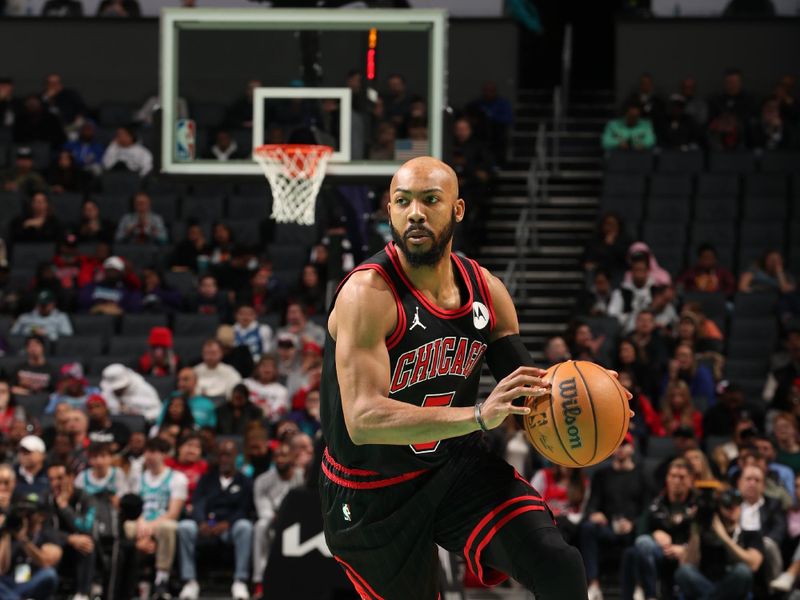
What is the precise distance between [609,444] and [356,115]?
582cm

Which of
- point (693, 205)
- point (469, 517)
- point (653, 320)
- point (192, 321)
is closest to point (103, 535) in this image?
point (192, 321)

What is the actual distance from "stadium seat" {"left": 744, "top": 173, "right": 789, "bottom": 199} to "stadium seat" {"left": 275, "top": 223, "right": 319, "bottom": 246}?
5073mm

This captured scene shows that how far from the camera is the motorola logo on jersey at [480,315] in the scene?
5441 mm

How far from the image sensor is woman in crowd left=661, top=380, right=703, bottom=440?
13.0 m

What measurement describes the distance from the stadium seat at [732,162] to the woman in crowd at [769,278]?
177cm

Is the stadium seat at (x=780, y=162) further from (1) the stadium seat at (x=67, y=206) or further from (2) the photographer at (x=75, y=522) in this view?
(2) the photographer at (x=75, y=522)

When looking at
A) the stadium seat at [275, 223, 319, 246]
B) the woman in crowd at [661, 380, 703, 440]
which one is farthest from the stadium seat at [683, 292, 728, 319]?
the stadium seat at [275, 223, 319, 246]

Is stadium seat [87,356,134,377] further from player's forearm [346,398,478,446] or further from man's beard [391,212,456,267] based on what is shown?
player's forearm [346,398,478,446]

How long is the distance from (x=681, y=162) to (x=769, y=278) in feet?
7.68

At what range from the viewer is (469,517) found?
17.7 ft

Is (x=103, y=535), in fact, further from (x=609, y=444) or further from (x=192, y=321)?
(x=609, y=444)

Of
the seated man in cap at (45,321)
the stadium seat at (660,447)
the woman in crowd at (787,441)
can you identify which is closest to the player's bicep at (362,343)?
the stadium seat at (660,447)

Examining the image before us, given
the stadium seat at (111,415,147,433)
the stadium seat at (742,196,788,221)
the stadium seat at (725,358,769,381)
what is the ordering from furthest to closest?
the stadium seat at (742,196,788,221), the stadium seat at (725,358,769,381), the stadium seat at (111,415,147,433)

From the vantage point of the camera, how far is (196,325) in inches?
589
